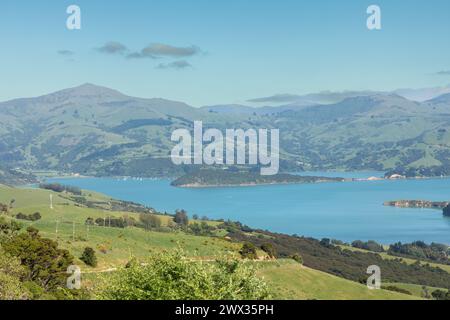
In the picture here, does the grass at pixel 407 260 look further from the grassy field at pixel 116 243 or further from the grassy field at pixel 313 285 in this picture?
the grassy field at pixel 313 285

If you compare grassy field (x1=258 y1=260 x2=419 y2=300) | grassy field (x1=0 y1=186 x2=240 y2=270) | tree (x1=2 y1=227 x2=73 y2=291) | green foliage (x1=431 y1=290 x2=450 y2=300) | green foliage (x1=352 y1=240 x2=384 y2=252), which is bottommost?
green foliage (x1=352 y1=240 x2=384 y2=252)

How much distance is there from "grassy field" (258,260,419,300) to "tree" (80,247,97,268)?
14942 mm

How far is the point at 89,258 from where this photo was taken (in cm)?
5506

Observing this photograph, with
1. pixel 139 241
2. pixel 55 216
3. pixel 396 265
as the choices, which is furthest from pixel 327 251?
pixel 139 241

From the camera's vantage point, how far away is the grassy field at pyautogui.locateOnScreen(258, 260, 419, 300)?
58438 mm

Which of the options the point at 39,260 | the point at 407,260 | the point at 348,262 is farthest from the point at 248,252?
the point at 407,260

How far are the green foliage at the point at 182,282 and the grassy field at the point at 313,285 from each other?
27488 mm

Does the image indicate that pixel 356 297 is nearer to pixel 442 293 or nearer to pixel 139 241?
pixel 139 241

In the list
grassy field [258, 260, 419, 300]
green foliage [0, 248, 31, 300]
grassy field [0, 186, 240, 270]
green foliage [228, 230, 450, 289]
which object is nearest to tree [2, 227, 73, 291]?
green foliage [0, 248, 31, 300]

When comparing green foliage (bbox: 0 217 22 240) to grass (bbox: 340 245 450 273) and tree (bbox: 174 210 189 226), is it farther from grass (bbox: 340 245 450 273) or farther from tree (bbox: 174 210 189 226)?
grass (bbox: 340 245 450 273)

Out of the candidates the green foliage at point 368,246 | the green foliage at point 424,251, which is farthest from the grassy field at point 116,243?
the green foliage at point 424,251

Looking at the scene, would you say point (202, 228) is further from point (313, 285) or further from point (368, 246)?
point (313, 285)

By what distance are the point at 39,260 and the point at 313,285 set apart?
27.5m
